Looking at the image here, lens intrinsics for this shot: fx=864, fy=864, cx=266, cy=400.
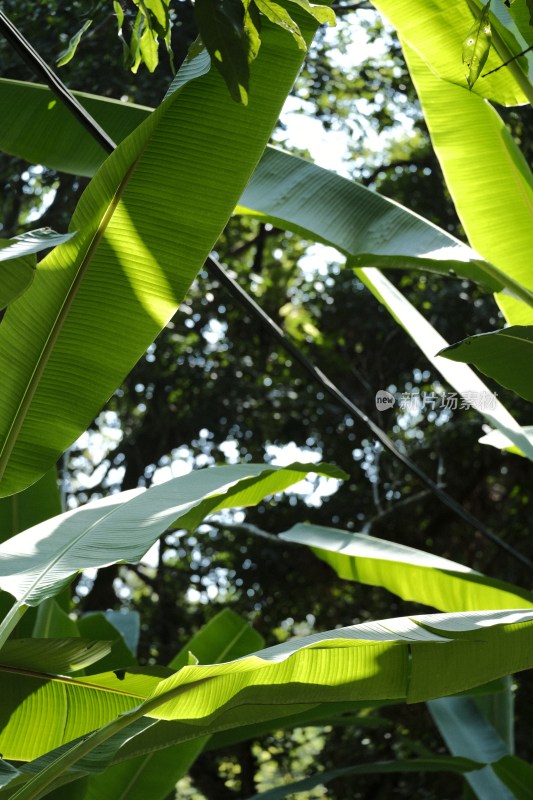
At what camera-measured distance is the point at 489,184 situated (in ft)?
6.61

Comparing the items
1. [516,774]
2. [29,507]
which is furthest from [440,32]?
[516,774]

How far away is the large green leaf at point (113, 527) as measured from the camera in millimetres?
1163

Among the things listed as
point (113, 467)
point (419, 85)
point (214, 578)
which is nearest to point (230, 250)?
point (113, 467)

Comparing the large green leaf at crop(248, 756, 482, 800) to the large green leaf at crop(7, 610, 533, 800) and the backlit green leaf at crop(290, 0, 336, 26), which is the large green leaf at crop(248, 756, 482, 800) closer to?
the large green leaf at crop(7, 610, 533, 800)

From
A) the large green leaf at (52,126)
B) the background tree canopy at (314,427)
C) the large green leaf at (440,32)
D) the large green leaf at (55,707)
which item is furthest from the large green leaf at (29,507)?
the background tree canopy at (314,427)

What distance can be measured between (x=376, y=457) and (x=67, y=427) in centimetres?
345

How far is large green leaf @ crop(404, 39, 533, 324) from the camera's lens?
2012 millimetres

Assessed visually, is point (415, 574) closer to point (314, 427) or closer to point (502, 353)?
point (502, 353)

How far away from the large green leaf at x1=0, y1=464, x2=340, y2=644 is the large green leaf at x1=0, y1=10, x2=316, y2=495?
0.15m

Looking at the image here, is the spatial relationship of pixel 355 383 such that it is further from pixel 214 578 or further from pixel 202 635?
pixel 202 635

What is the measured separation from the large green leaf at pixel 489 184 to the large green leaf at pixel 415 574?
70 cm

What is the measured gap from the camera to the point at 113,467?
18.0 ft

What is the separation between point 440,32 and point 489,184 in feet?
1.17

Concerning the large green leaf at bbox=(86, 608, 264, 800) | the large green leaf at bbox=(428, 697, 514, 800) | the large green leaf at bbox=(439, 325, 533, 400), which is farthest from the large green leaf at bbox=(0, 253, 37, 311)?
the large green leaf at bbox=(428, 697, 514, 800)
